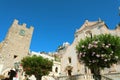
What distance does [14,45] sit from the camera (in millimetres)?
42375

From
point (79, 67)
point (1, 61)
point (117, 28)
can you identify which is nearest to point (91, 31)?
point (117, 28)

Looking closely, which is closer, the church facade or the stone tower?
the church facade

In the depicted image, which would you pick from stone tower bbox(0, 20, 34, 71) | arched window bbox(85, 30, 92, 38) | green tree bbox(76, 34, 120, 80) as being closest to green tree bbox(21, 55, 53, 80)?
green tree bbox(76, 34, 120, 80)

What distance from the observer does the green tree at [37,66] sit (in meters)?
25.2

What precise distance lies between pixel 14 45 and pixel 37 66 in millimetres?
19799

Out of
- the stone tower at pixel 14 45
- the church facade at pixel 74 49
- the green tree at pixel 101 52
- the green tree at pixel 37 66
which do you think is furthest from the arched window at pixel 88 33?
the stone tower at pixel 14 45

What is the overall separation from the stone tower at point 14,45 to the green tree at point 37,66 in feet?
49.1

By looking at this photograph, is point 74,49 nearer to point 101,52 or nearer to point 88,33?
point 88,33

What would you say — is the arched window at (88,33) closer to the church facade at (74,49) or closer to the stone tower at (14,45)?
the church facade at (74,49)

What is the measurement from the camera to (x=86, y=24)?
117 ft

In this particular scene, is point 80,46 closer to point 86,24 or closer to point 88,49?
point 88,49

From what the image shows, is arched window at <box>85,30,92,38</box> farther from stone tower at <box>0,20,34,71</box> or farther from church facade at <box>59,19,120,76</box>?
stone tower at <box>0,20,34,71</box>

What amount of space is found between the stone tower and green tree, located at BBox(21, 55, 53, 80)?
15.0m

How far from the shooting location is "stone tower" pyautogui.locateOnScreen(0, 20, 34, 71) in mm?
39500
